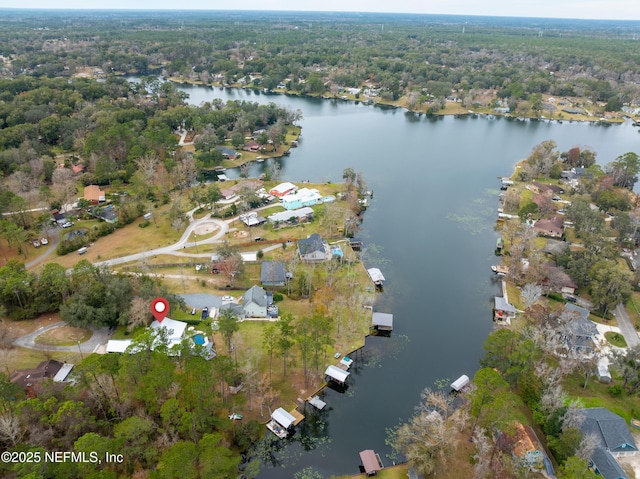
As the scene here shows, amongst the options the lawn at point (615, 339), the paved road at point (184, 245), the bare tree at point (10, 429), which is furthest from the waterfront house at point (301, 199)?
the bare tree at point (10, 429)

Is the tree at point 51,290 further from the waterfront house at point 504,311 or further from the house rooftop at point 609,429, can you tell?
the house rooftop at point 609,429

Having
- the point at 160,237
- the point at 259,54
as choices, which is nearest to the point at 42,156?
the point at 160,237

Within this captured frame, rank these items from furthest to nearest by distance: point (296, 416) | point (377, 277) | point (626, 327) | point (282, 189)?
point (282, 189), point (377, 277), point (626, 327), point (296, 416)

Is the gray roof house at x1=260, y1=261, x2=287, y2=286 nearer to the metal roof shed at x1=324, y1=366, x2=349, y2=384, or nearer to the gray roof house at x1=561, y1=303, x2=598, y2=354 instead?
the metal roof shed at x1=324, y1=366, x2=349, y2=384

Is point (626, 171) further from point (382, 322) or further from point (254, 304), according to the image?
point (254, 304)

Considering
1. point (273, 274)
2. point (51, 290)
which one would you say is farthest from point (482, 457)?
point (51, 290)

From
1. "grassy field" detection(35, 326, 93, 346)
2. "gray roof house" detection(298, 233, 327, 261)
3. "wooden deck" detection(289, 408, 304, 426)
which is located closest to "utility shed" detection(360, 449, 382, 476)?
"wooden deck" detection(289, 408, 304, 426)
